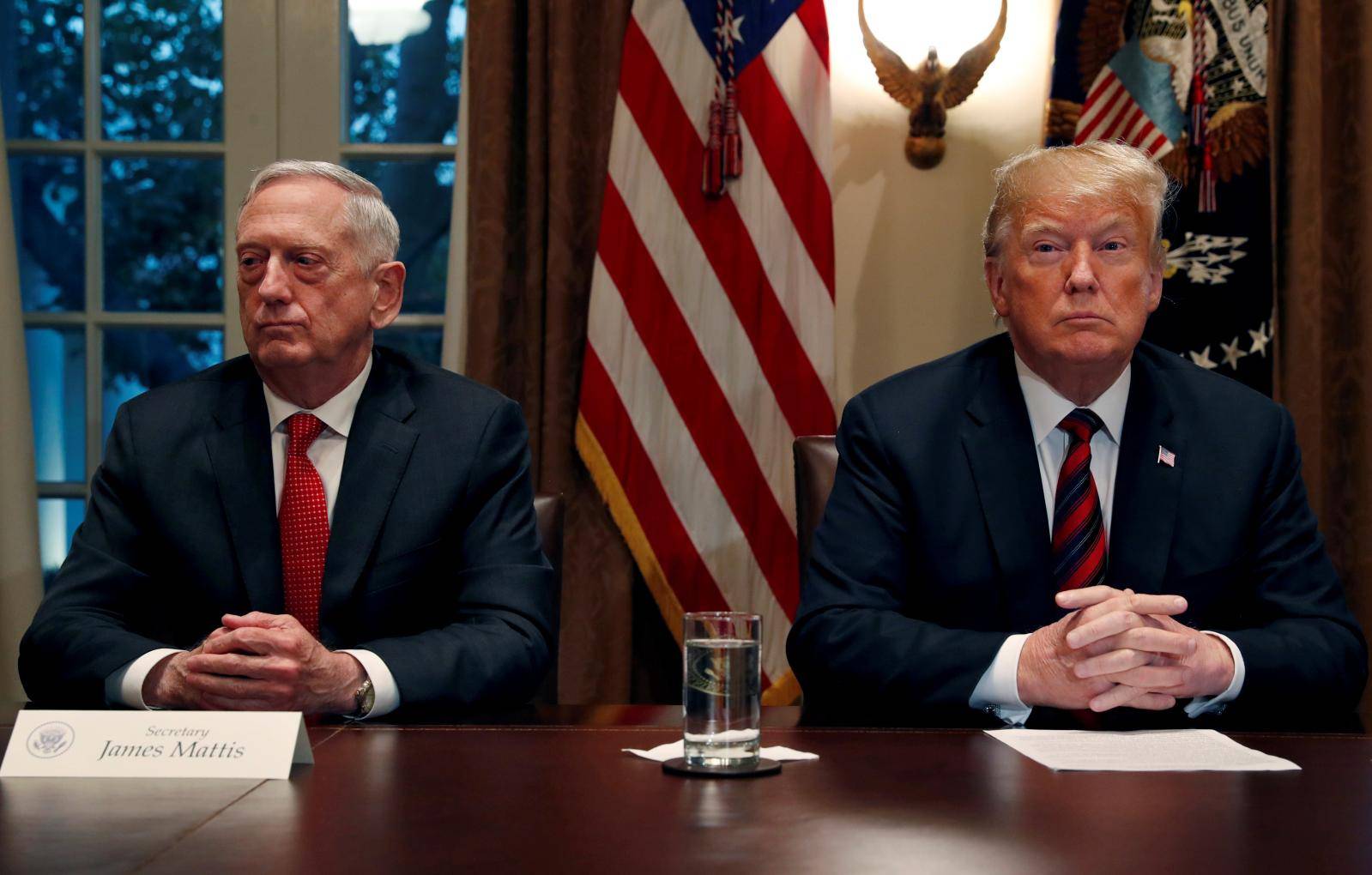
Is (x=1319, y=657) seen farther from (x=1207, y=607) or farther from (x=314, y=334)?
(x=314, y=334)

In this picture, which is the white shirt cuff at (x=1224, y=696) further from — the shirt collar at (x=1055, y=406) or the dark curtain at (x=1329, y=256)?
the dark curtain at (x=1329, y=256)

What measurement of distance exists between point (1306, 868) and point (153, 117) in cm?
375

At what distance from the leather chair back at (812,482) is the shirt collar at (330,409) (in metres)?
0.78

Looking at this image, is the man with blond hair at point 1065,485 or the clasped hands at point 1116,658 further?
the man with blond hair at point 1065,485

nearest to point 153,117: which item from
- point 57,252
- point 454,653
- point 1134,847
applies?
point 57,252

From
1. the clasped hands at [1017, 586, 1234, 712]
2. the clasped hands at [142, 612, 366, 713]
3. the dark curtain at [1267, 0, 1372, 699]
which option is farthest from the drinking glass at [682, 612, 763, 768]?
the dark curtain at [1267, 0, 1372, 699]

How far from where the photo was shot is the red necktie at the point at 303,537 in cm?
211

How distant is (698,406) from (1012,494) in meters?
1.28

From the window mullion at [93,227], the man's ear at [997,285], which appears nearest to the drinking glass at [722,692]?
the man's ear at [997,285]

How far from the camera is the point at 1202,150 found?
3.13 m

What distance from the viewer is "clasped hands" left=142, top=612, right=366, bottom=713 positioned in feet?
5.53

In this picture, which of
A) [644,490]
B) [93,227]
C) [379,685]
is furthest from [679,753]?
[93,227]

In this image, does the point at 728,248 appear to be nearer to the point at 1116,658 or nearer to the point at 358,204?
the point at 358,204

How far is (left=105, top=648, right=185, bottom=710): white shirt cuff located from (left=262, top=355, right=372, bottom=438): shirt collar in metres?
0.50
